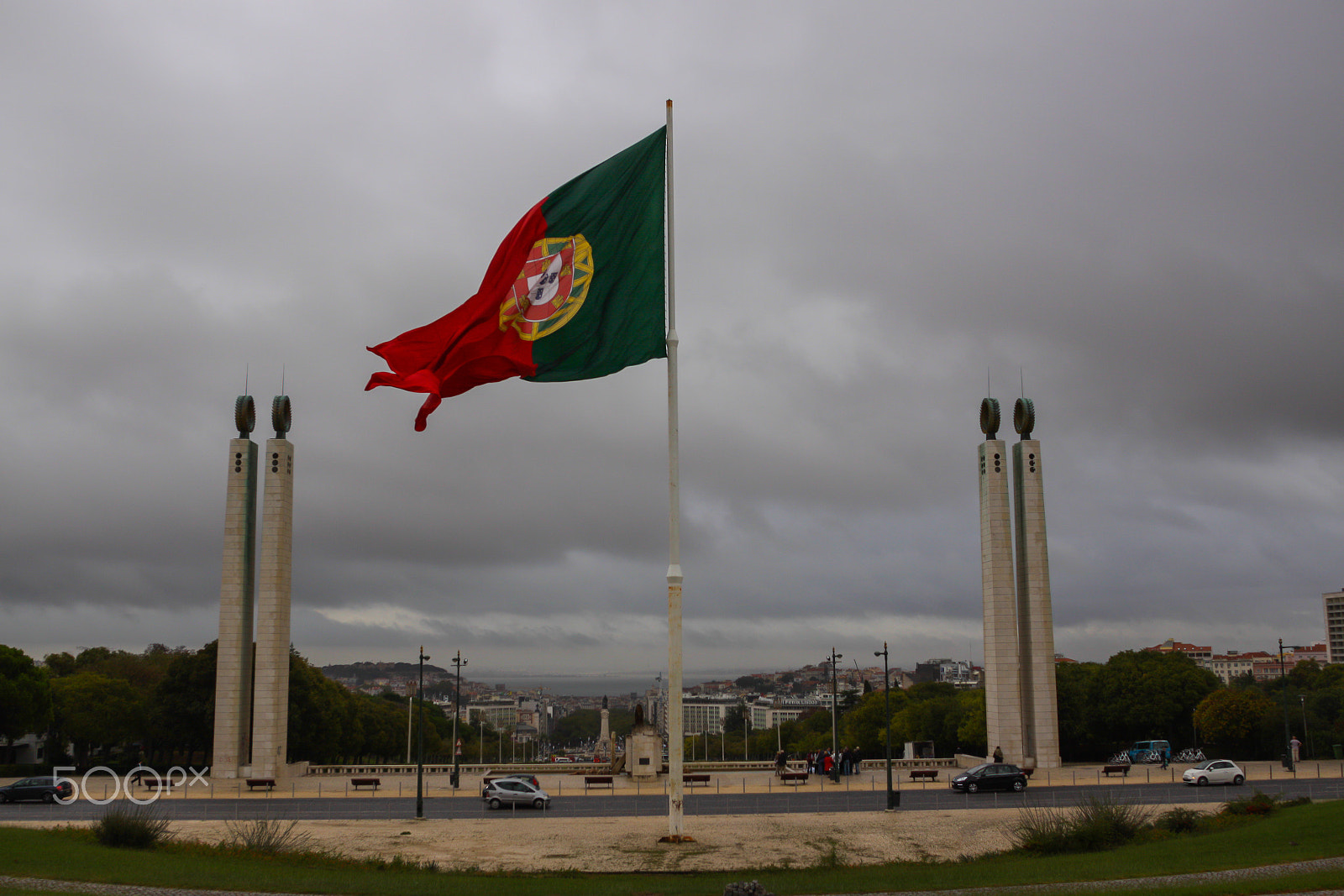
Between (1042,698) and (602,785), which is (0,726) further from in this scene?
(1042,698)

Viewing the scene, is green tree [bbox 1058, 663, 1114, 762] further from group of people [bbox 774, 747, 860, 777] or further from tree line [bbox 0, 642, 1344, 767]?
group of people [bbox 774, 747, 860, 777]

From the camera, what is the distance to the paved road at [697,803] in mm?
33656

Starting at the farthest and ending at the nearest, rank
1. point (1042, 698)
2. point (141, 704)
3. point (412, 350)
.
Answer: point (141, 704)
point (1042, 698)
point (412, 350)

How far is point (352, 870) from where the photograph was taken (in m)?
22.0

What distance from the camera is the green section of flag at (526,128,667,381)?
785 inches

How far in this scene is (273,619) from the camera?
161 ft

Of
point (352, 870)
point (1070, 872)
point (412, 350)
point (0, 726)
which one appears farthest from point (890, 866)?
point (0, 726)

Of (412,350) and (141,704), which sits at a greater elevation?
(412,350)

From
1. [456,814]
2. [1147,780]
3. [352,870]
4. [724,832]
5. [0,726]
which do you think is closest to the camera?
[352,870]

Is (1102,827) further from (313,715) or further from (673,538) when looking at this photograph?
(313,715)

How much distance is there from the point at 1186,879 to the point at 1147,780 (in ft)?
89.4

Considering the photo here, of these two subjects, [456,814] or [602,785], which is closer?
[456,814]

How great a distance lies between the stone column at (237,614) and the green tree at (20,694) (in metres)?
17.8

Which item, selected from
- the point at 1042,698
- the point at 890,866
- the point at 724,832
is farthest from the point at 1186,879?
the point at 1042,698
